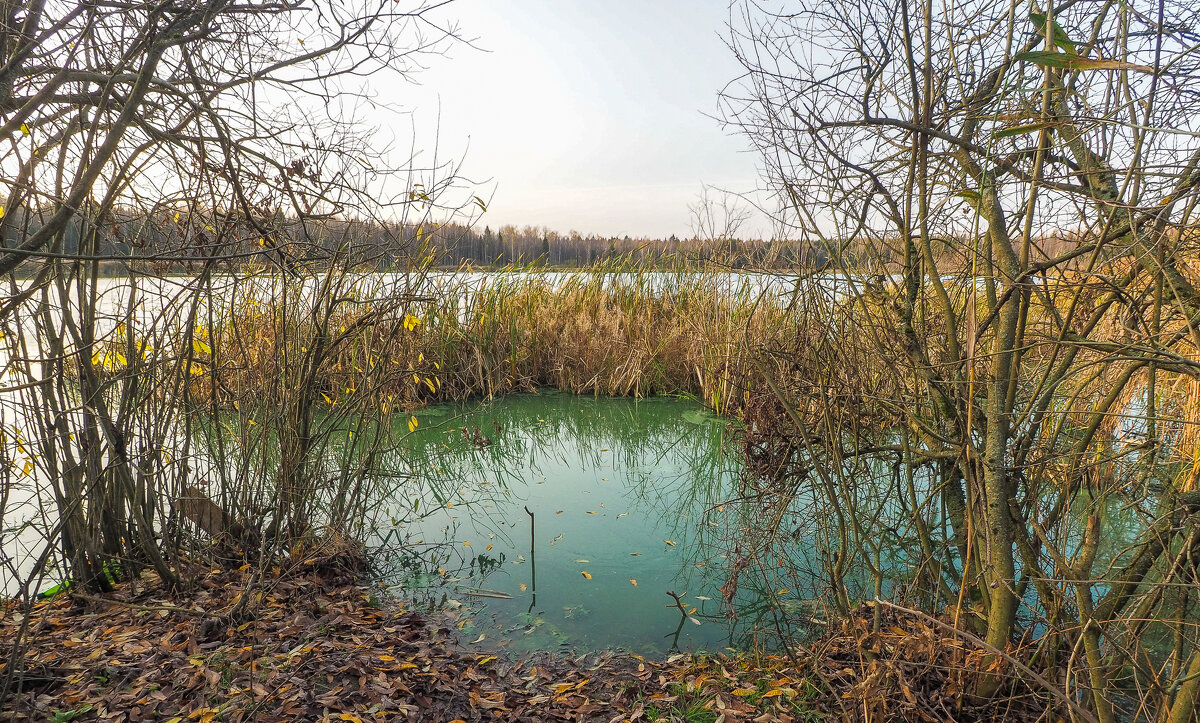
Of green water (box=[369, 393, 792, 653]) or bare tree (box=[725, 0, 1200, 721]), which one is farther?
green water (box=[369, 393, 792, 653])

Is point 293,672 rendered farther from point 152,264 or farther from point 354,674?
point 152,264

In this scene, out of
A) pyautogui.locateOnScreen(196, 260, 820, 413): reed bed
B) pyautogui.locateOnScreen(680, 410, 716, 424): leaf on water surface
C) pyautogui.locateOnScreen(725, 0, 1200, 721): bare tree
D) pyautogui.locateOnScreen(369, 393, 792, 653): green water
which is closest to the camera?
pyautogui.locateOnScreen(725, 0, 1200, 721): bare tree

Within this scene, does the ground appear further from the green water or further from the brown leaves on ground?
the green water

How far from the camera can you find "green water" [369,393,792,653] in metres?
3.21

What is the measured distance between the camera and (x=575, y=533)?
4.22m

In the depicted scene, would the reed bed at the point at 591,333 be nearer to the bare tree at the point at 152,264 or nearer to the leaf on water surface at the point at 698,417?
the leaf on water surface at the point at 698,417

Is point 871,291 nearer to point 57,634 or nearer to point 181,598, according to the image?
point 181,598

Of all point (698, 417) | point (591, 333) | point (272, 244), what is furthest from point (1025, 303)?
point (591, 333)

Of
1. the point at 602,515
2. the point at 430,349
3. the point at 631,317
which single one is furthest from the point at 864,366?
the point at 631,317

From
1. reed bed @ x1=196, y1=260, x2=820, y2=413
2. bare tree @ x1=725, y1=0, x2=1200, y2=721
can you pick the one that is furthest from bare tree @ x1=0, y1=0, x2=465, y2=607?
reed bed @ x1=196, y1=260, x2=820, y2=413

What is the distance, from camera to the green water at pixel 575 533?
321 centimetres

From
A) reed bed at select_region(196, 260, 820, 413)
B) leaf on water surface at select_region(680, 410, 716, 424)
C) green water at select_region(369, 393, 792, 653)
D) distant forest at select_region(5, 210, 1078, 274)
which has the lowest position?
green water at select_region(369, 393, 792, 653)

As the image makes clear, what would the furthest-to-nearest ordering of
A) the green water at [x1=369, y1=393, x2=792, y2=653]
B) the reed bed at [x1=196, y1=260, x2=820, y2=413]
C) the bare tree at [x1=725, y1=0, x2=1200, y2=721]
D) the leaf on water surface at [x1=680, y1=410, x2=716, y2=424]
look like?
1. the reed bed at [x1=196, y1=260, x2=820, y2=413]
2. the leaf on water surface at [x1=680, y1=410, x2=716, y2=424]
3. the green water at [x1=369, y1=393, x2=792, y2=653]
4. the bare tree at [x1=725, y1=0, x2=1200, y2=721]

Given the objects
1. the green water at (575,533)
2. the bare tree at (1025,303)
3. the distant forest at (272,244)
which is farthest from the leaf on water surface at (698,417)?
the bare tree at (1025,303)
